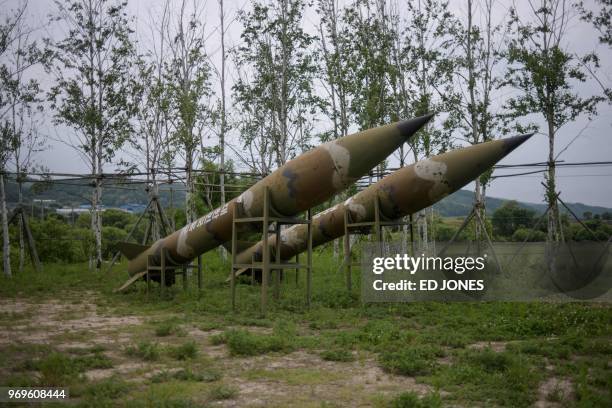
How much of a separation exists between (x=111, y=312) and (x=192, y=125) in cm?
1116

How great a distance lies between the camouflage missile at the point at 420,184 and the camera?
9781 millimetres

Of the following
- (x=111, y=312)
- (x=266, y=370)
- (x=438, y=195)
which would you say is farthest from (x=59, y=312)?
(x=438, y=195)

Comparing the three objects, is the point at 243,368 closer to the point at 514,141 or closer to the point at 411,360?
the point at 411,360

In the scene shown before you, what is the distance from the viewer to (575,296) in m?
11.6

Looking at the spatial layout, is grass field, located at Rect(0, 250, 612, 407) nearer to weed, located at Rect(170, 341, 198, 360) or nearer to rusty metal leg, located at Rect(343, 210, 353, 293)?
weed, located at Rect(170, 341, 198, 360)

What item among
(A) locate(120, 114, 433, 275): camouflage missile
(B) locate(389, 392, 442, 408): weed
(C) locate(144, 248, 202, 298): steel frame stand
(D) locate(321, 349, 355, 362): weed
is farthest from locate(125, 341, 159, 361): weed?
(C) locate(144, 248, 202, 298): steel frame stand

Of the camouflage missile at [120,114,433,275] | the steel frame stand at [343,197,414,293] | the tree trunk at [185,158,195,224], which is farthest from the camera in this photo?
the tree trunk at [185,158,195,224]

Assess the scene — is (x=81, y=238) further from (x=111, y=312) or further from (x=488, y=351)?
(x=488, y=351)

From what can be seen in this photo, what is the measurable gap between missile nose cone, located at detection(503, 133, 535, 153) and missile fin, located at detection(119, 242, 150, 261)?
8.53 metres

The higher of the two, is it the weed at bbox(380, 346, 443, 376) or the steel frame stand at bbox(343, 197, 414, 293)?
the steel frame stand at bbox(343, 197, 414, 293)
